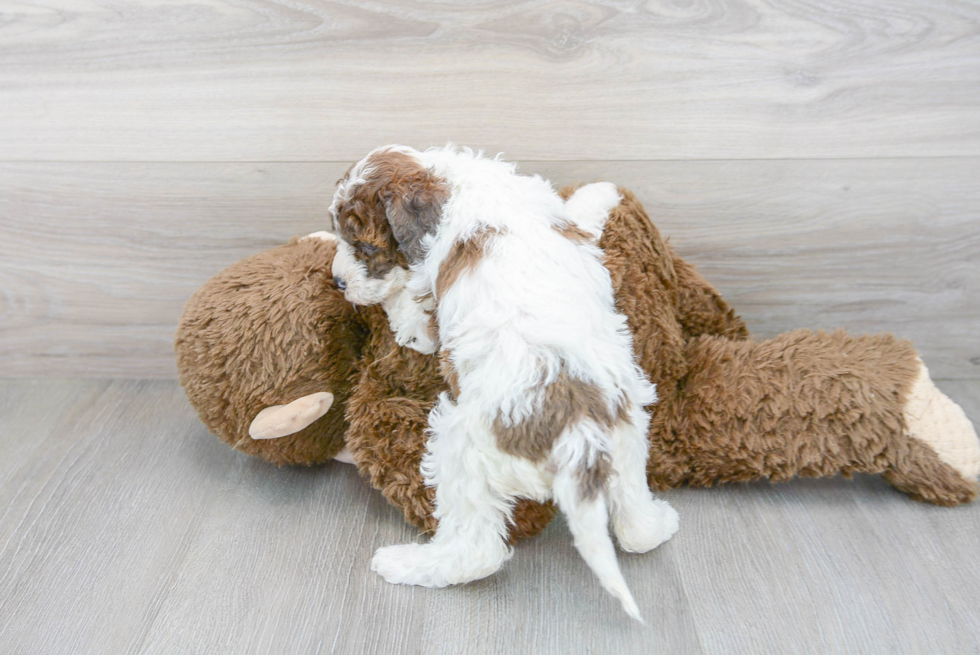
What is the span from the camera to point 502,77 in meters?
1.28


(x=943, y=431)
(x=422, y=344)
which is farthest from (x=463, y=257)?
(x=943, y=431)

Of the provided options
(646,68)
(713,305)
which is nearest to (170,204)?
(646,68)

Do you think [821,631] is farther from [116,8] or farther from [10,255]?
[10,255]

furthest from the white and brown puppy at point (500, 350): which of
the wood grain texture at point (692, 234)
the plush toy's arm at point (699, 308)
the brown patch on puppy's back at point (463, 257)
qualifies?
the wood grain texture at point (692, 234)

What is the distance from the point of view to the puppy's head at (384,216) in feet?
3.20

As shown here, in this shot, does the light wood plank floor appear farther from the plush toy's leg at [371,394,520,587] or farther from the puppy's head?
the puppy's head

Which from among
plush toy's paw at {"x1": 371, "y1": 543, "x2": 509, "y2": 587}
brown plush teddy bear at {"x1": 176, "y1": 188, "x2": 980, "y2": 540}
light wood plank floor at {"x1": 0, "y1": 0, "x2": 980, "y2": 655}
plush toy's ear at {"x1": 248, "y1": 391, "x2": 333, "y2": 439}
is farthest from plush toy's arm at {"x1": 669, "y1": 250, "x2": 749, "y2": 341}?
plush toy's ear at {"x1": 248, "y1": 391, "x2": 333, "y2": 439}

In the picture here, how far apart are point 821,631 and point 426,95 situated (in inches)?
42.1

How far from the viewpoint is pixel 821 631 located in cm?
96

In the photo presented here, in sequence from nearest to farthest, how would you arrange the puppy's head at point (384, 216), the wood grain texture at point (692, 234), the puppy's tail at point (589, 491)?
the puppy's tail at point (589, 491) < the puppy's head at point (384, 216) < the wood grain texture at point (692, 234)

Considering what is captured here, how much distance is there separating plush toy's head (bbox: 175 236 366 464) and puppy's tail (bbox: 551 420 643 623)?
1.57ft

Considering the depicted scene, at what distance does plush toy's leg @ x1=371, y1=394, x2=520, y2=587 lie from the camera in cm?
93

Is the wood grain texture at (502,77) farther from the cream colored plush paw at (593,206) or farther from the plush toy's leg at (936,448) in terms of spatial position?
the plush toy's leg at (936,448)

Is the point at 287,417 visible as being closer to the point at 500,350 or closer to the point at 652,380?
the point at 500,350
